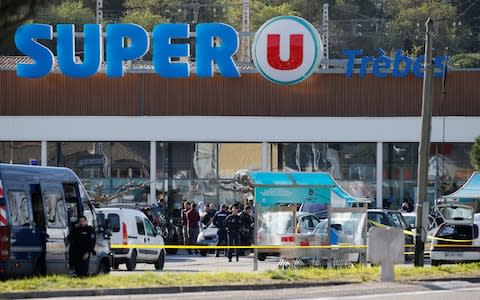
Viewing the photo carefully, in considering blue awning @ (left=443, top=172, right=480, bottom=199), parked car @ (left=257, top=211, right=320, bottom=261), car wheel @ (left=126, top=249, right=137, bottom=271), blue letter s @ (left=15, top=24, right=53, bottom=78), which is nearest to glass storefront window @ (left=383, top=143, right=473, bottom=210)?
blue awning @ (left=443, top=172, right=480, bottom=199)

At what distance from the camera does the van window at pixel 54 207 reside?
2361cm

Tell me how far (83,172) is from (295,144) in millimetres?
8917

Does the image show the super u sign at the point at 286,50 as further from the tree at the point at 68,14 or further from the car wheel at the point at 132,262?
the tree at the point at 68,14

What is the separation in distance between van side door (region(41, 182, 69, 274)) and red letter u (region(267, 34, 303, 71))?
26100 millimetres

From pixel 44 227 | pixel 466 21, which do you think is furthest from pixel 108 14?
pixel 44 227

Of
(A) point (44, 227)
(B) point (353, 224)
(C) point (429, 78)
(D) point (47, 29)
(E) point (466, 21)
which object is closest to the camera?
(A) point (44, 227)

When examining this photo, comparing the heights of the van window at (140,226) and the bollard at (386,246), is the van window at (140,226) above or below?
below

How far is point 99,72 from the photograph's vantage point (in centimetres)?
5084

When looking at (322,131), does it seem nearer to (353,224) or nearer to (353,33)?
(353,224)

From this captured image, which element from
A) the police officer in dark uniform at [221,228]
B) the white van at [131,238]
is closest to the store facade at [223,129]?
the police officer in dark uniform at [221,228]

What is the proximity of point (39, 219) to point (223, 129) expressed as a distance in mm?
27778

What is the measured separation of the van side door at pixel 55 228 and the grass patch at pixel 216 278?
0.96 meters

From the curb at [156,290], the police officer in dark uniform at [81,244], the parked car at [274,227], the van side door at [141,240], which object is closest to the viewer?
the curb at [156,290]

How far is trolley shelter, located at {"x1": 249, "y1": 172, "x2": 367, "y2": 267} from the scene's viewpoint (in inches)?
1161
